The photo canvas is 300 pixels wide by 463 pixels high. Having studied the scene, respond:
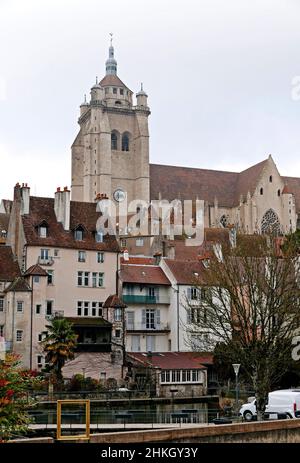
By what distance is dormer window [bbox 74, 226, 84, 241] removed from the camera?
65625 millimetres

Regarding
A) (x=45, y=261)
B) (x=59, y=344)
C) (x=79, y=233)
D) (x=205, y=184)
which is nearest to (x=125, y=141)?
(x=205, y=184)

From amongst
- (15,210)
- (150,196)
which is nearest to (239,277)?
(15,210)

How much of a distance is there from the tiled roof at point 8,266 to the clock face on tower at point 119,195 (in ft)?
237

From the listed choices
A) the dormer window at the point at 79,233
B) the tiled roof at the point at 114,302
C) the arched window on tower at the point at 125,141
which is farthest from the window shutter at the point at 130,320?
the arched window on tower at the point at 125,141

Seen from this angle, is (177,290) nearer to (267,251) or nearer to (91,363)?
(91,363)

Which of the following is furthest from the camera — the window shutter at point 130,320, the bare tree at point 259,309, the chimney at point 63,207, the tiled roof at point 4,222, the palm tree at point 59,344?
the tiled roof at point 4,222

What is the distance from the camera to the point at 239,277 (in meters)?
47.0

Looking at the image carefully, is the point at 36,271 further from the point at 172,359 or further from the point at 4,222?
the point at 4,222

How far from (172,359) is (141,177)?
254 ft

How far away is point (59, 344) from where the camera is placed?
5481 centimetres

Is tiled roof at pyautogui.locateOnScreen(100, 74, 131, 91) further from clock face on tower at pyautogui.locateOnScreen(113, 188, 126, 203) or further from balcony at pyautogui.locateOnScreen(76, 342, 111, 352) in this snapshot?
balcony at pyautogui.locateOnScreen(76, 342, 111, 352)

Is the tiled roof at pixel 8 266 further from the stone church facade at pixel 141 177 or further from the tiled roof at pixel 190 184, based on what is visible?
→ the tiled roof at pixel 190 184

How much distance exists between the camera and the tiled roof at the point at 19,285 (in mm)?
60250

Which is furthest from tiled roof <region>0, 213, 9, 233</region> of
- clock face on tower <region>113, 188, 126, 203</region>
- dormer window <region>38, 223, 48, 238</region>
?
clock face on tower <region>113, 188, 126, 203</region>
